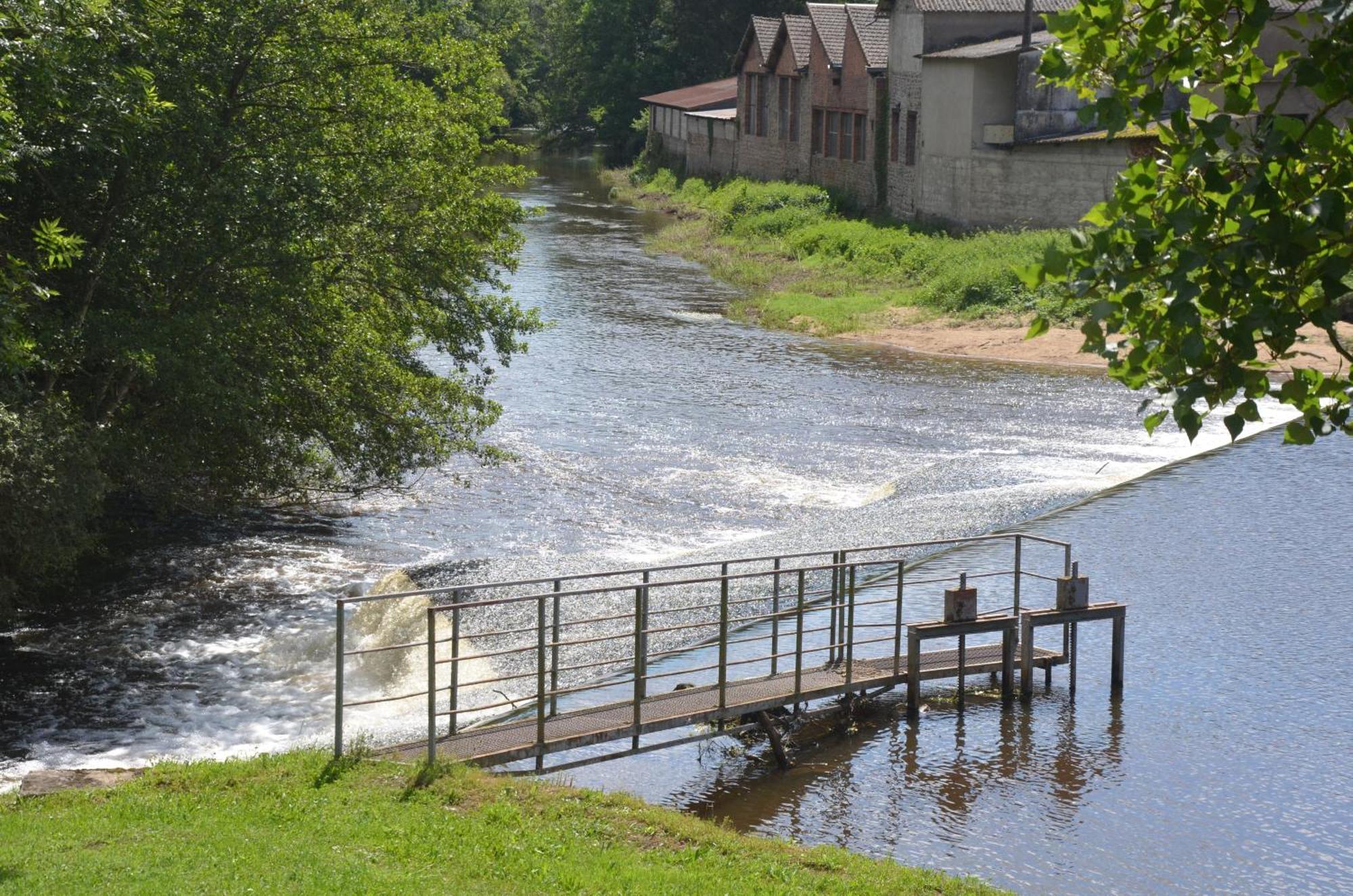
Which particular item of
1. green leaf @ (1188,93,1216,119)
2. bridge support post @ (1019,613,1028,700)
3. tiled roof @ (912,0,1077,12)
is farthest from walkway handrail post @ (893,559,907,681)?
tiled roof @ (912,0,1077,12)

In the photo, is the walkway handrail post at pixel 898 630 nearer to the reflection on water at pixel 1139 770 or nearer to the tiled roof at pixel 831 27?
the reflection on water at pixel 1139 770

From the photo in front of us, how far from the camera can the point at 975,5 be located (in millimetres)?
55469

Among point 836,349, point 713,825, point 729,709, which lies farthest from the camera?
point 836,349

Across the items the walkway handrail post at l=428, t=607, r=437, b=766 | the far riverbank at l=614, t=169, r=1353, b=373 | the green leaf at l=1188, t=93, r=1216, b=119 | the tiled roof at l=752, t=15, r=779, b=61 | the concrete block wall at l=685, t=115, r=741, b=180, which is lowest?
the walkway handrail post at l=428, t=607, r=437, b=766

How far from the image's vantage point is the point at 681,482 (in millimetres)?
26688

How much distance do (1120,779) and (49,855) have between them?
32.2 ft

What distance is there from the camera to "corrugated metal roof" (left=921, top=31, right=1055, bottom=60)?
1971 inches

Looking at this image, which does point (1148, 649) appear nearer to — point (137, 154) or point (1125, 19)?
point (1125, 19)

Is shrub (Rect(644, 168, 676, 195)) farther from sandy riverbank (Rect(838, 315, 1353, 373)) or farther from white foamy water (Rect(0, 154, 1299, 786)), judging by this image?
sandy riverbank (Rect(838, 315, 1353, 373))

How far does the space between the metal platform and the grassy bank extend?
1851 centimetres

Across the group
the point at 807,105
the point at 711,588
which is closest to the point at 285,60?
the point at 711,588

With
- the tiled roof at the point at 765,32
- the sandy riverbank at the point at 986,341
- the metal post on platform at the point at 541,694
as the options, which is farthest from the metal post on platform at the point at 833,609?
the tiled roof at the point at 765,32

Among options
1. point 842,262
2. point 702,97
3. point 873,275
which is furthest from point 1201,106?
point 702,97

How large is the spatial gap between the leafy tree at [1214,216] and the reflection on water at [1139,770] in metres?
6.44
